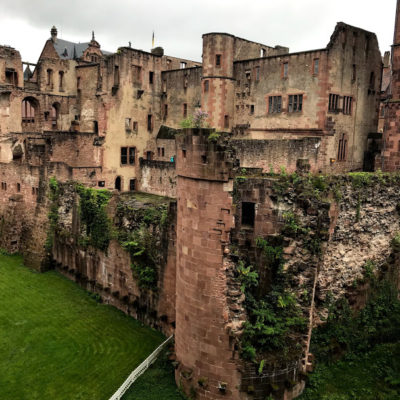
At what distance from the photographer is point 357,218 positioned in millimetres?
15406

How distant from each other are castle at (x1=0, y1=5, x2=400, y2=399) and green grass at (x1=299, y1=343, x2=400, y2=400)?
89cm

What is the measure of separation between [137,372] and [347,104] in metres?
21.8

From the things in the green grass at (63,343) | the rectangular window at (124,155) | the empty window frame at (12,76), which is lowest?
the green grass at (63,343)

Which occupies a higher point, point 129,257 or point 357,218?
point 357,218

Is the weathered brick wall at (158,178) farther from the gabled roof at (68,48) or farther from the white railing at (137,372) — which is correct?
the gabled roof at (68,48)

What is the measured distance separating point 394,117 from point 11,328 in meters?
22.3

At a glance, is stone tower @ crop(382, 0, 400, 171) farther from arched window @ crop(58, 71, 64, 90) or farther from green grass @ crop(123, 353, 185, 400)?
arched window @ crop(58, 71, 64, 90)

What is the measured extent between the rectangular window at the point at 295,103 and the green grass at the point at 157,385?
19.4 meters

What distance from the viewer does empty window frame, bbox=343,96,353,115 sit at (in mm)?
28000

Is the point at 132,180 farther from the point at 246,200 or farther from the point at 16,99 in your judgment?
the point at 246,200

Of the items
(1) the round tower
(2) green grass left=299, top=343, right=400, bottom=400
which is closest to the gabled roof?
(1) the round tower

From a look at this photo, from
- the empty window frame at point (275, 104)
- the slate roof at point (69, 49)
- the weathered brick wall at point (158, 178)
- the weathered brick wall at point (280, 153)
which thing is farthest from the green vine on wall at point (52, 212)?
the slate roof at point (69, 49)

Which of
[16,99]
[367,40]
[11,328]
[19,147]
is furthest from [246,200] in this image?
[16,99]

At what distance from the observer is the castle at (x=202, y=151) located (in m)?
12.1
